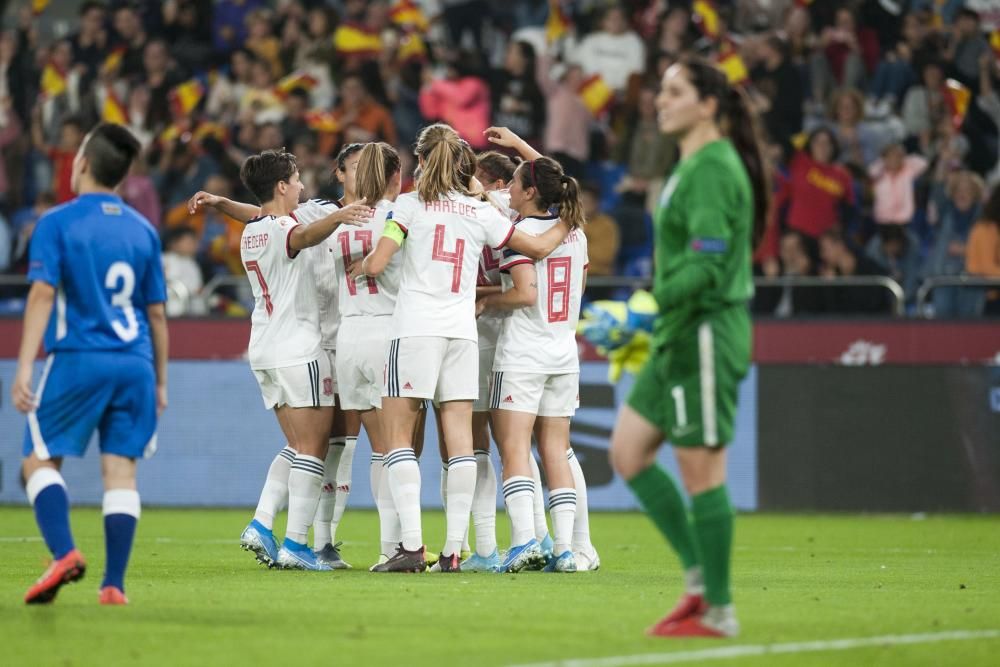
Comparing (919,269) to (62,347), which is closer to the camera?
(62,347)

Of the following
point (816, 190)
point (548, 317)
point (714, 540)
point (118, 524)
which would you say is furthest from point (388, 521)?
point (816, 190)

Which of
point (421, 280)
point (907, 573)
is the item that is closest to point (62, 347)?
point (421, 280)

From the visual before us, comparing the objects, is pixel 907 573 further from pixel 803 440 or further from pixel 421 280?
pixel 803 440

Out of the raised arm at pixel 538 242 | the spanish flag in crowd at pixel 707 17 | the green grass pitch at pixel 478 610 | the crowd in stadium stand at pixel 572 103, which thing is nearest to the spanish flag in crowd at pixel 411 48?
the crowd in stadium stand at pixel 572 103

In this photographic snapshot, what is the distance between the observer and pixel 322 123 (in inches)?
755

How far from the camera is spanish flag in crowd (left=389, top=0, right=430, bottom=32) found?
20625 mm

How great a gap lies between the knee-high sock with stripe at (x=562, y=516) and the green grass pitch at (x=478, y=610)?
34 centimetres

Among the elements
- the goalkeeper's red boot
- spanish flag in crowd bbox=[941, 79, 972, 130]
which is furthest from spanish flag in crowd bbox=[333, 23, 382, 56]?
the goalkeeper's red boot

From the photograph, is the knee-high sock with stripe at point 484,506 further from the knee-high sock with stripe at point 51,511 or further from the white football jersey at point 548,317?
the knee-high sock with stripe at point 51,511

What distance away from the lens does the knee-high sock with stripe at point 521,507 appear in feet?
32.3

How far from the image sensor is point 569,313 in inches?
404

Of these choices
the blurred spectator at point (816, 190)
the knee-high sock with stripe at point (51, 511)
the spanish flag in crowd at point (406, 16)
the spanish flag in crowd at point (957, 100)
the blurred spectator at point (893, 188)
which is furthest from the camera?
the spanish flag in crowd at point (406, 16)

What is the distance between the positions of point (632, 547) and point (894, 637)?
6079mm

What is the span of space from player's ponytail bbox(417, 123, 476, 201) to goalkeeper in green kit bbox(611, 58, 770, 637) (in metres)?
2.91
